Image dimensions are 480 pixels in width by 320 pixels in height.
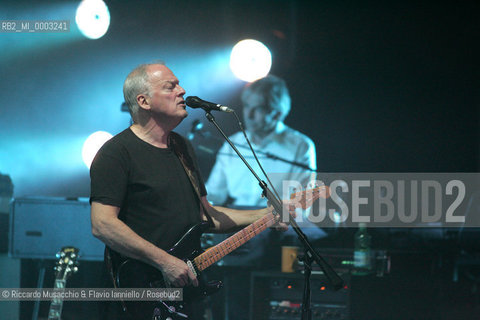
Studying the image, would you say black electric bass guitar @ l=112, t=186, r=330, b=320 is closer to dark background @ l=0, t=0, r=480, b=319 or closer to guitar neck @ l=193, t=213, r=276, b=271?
guitar neck @ l=193, t=213, r=276, b=271

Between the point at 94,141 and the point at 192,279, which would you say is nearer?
the point at 192,279

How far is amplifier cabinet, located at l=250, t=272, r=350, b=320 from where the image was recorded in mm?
4281

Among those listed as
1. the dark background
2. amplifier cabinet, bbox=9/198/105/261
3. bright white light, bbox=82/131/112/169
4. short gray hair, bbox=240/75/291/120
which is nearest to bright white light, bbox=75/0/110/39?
the dark background

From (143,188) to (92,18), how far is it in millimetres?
3098

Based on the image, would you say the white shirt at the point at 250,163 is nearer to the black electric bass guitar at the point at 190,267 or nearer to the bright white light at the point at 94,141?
the bright white light at the point at 94,141

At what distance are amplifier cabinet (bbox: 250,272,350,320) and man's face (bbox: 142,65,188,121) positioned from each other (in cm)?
185

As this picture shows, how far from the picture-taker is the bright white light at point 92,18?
211 inches

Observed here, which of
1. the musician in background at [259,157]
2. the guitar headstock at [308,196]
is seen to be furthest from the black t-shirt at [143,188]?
the musician in background at [259,157]

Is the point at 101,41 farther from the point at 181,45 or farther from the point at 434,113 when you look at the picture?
the point at 434,113

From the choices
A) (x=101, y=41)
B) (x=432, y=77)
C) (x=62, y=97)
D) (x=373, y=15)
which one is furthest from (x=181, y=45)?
(x=432, y=77)

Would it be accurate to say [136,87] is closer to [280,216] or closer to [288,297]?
[280,216]

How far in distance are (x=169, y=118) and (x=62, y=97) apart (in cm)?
281

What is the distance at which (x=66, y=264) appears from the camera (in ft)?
12.0

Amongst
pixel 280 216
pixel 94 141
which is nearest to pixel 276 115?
pixel 94 141
